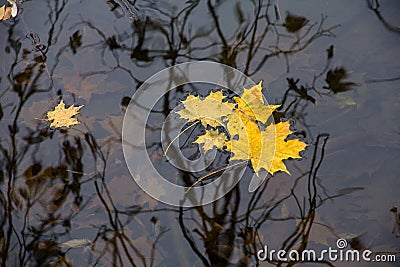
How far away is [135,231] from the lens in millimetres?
1200

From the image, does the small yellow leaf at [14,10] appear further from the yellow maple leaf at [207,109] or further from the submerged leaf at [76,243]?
the submerged leaf at [76,243]

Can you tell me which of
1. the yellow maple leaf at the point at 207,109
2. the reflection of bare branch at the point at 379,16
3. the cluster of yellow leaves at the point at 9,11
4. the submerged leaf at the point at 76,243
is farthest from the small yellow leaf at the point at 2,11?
the reflection of bare branch at the point at 379,16

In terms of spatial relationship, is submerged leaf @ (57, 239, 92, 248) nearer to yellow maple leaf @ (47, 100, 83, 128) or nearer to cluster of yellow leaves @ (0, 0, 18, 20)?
yellow maple leaf @ (47, 100, 83, 128)

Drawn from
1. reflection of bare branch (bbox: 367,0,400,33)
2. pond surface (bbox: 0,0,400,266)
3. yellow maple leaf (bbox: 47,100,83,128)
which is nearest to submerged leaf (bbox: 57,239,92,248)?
pond surface (bbox: 0,0,400,266)

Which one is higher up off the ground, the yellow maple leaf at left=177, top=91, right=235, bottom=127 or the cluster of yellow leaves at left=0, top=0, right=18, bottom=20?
the cluster of yellow leaves at left=0, top=0, right=18, bottom=20

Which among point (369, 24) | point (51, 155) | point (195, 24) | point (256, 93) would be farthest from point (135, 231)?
point (369, 24)

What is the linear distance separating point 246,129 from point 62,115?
519 millimetres

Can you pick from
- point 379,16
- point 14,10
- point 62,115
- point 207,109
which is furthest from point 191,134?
point 14,10

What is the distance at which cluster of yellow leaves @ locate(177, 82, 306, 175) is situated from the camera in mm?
1229

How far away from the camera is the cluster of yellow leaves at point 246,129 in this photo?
4.03ft

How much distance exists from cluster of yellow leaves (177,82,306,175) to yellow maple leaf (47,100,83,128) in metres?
0.30

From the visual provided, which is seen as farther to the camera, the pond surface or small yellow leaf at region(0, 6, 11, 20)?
small yellow leaf at region(0, 6, 11, 20)

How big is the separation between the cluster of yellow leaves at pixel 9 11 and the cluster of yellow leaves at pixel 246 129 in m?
0.67

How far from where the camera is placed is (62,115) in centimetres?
138
